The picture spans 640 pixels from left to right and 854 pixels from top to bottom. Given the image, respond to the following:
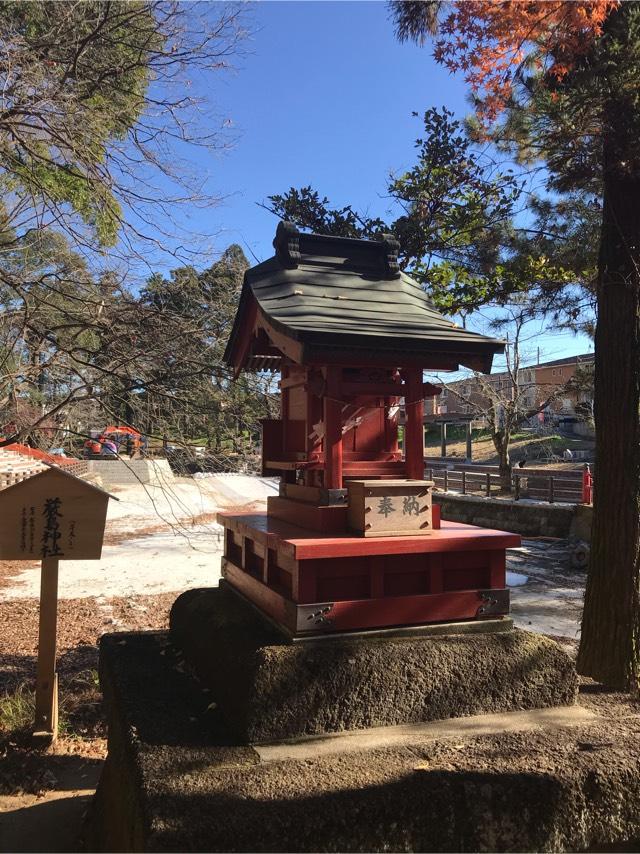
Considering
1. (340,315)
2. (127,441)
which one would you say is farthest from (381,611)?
(127,441)

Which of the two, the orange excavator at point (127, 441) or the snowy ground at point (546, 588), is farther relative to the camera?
the snowy ground at point (546, 588)

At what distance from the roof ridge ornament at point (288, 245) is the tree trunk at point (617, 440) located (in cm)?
273

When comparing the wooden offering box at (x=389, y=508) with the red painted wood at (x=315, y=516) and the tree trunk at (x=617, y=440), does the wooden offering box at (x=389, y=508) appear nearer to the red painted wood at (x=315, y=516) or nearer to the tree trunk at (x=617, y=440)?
the red painted wood at (x=315, y=516)

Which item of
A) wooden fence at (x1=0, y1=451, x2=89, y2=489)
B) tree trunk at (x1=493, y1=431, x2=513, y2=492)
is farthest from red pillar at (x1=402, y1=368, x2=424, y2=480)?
tree trunk at (x1=493, y1=431, x2=513, y2=492)

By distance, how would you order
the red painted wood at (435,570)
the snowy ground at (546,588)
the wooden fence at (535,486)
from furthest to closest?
the wooden fence at (535,486)
the snowy ground at (546,588)
the red painted wood at (435,570)

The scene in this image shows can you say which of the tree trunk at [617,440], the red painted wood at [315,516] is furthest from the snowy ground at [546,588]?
the red painted wood at [315,516]

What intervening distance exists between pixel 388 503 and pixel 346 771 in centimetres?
128

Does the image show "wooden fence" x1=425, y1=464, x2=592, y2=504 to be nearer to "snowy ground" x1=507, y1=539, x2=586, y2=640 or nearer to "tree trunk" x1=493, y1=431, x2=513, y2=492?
"tree trunk" x1=493, y1=431, x2=513, y2=492

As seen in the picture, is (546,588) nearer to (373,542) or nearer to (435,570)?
(435,570)

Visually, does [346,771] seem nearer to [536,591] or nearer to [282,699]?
[282,699]

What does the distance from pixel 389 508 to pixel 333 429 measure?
0.54 meters

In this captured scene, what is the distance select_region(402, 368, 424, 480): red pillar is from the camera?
3.37 m

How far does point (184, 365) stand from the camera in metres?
5.87

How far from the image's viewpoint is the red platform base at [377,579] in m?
2.84
